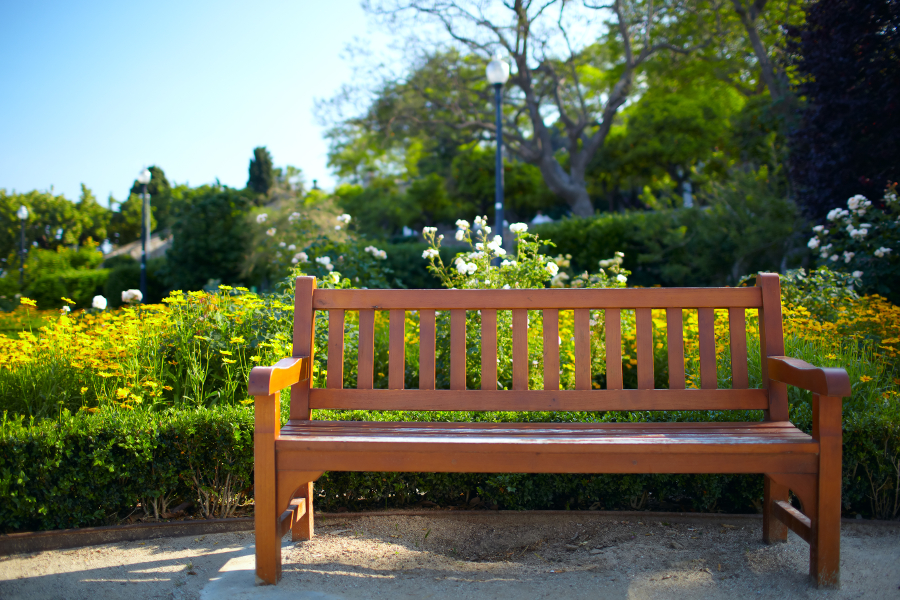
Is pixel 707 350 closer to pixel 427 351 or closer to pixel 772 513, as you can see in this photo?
pixel 772 513

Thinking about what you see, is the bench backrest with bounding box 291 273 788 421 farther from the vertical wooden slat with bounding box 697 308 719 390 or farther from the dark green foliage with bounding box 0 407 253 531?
the dark green foliage with bounding box 0 407 253 531

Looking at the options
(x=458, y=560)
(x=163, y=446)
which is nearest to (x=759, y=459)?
(x=458, y=560)

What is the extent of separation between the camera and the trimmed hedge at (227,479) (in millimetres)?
2479

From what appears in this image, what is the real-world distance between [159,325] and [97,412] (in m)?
0.95

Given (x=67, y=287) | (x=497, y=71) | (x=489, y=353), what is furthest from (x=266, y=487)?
(x=67, y=287)

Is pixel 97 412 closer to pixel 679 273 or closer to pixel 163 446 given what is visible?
pixel 163 446

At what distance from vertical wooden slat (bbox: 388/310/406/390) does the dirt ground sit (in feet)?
2.23

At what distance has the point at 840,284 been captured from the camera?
4.91 m

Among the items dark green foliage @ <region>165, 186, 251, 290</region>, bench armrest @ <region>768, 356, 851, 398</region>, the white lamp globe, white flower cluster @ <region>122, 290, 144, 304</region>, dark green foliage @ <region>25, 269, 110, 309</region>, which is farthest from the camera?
dark green foliage @ <region>25, 269, 110, 309</region>

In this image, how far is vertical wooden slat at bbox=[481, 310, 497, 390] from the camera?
2.59 metres

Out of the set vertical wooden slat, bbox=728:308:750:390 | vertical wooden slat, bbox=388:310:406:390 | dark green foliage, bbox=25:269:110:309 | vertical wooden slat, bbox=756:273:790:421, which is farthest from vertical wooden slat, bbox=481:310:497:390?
dark green foliage, bbox=25:269:110:309

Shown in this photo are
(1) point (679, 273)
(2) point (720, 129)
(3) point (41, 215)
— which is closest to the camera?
(1) point (679, 273)

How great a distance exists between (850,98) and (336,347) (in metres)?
6.90

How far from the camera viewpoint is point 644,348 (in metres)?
2.60
